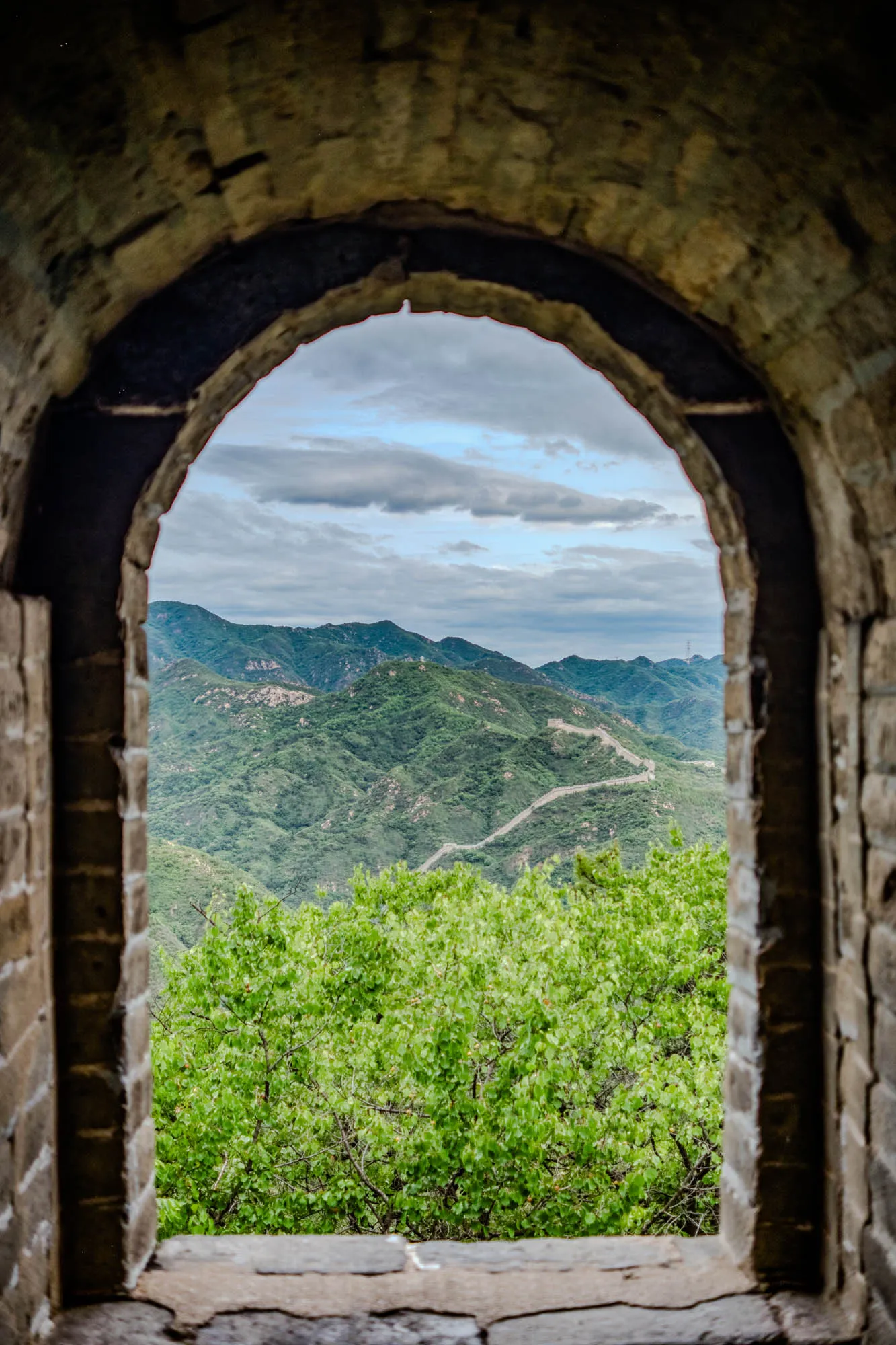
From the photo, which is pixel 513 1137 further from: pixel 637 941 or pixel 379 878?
pixel 379 878

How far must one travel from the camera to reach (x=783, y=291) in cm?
192

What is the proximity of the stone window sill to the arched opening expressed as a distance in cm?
11

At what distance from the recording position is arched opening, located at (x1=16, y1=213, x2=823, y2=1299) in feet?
7.09

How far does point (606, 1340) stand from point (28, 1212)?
4.60 ft

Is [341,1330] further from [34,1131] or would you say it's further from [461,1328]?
[34,1131]

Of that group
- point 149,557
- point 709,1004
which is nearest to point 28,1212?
point 149,557

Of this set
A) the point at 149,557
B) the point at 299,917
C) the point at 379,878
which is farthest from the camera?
the point at 379,878

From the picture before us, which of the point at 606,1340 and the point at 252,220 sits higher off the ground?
the point at 252,220

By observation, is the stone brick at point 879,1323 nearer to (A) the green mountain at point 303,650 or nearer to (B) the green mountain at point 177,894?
(B) the green mountain at point 177,894

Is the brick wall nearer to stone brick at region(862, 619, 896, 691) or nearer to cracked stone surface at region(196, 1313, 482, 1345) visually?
cracked stone surface at region(196, 1313, 482, 1345)

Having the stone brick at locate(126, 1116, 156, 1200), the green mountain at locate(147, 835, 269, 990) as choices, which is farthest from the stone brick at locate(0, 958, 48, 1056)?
the green mountain at locate(147, 835, 269, 990)

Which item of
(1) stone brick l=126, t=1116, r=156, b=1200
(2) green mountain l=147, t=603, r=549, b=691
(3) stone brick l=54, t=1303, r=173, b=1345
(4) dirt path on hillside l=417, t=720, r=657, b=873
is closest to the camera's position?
(3) stone brick l=54, t=1303, r=173, b=1345

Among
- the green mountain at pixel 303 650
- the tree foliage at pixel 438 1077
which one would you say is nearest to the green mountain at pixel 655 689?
the green mountain at pixel 303 650

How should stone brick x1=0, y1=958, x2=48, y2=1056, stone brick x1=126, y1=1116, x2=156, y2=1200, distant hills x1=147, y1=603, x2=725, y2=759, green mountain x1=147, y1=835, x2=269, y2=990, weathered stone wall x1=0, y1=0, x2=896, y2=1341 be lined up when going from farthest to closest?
distant hills x1=147, y1=603, x2=725, y2=759
green mountain x1=147, y1=835, x2=269, y2=990
stone brick x1=126, y1=1116, x2=156, y2=1200
stone brick x1=0, y1=958, x2=48, y2=1056
weathered stone wall x1=0, y1=0, x2=896, y2=1341
